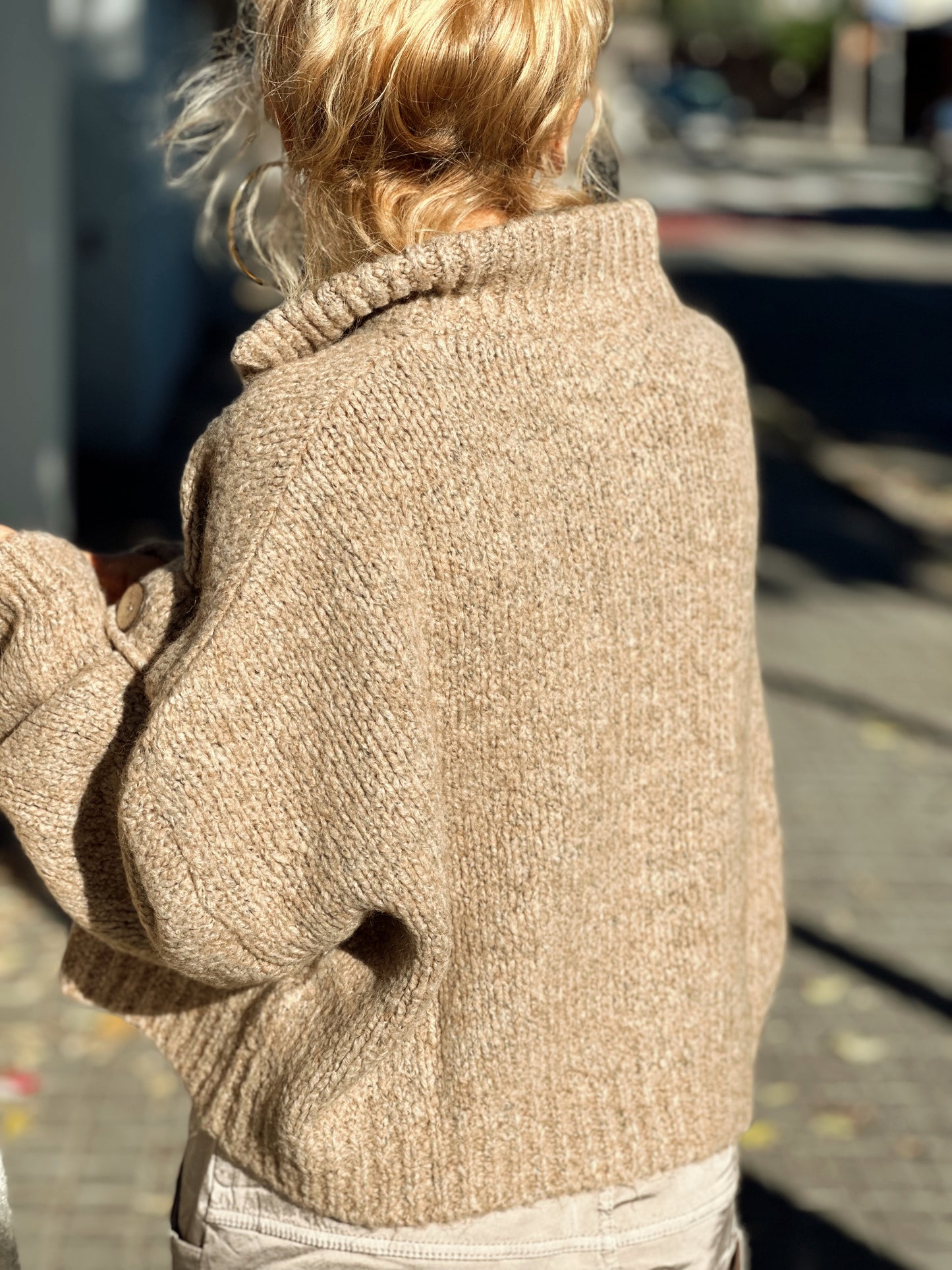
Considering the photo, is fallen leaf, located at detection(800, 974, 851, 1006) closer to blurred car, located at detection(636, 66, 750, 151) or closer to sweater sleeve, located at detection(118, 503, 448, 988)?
sweater sleeve, located at detection(118, 503, 448, 988)

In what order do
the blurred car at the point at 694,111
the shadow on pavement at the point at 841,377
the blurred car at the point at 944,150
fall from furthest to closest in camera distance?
the blurred car at the point at 694,111 < the blurred car at the point at 944,150 < the shadow on pavement at the point at 841,377

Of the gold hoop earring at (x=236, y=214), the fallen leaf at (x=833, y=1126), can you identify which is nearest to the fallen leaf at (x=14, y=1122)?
the fallen leaf at (x=833, y=1126)

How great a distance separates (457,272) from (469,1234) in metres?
0.93

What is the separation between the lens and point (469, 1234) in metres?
1.49

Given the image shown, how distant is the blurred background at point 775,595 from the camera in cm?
340

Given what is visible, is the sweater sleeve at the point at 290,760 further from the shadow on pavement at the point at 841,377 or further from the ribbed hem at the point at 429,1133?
the shadow on pavement at the point at 841,377

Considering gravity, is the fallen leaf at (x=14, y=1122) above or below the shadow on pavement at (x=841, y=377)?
above

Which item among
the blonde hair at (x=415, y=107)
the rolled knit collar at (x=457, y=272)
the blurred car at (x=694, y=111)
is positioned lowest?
the blurred car at (x=694, y=111)

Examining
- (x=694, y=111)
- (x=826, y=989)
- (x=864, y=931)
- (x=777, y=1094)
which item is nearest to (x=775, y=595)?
(x=864, y=931)

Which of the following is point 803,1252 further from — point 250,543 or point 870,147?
point 870,147

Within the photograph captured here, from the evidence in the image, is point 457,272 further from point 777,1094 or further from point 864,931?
point 864,931

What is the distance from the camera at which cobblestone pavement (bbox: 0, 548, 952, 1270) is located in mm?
3262

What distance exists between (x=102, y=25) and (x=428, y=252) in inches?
305

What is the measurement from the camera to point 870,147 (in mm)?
46250
